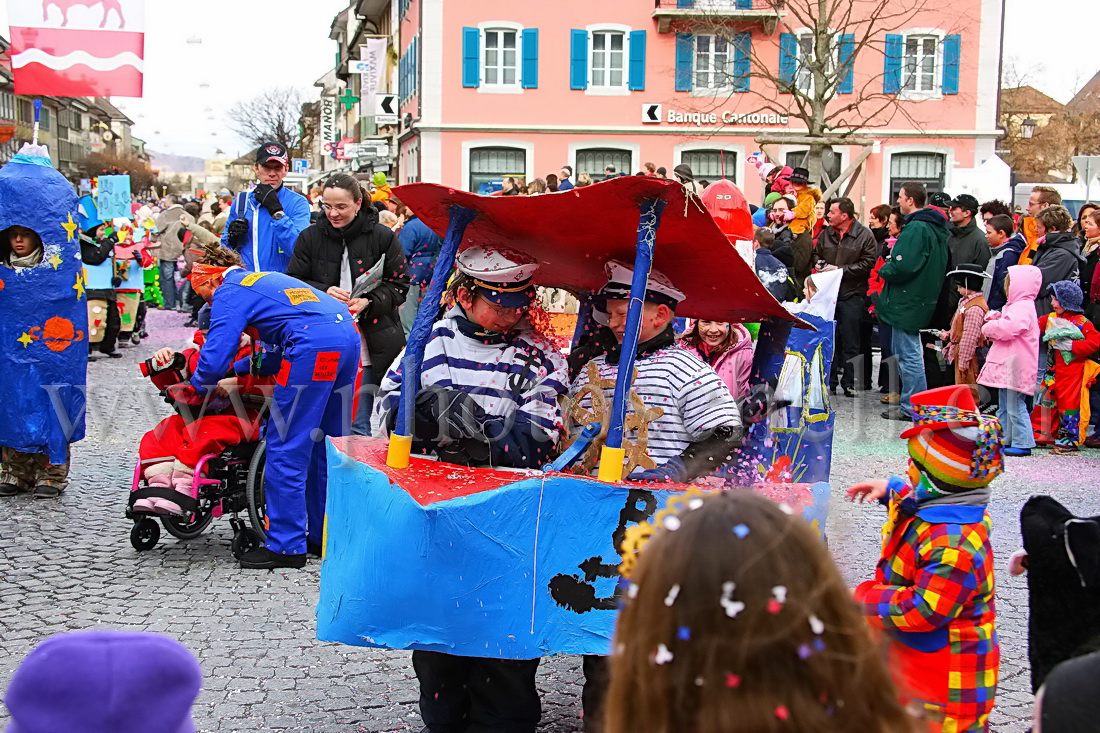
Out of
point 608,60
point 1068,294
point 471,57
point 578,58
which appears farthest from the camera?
point 608,60

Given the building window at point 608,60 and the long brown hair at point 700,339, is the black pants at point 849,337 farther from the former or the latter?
the building window at point 608,60

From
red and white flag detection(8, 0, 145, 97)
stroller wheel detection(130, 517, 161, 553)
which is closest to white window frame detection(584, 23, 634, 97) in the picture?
red and white flag detection(8, 0, 145, 97)

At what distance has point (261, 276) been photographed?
19.1ft

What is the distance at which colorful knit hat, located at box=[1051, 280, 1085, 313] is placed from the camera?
378 inches

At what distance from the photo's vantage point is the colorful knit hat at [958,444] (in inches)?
Result: 125

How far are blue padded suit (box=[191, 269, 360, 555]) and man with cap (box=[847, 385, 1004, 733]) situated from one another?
3.35 meters

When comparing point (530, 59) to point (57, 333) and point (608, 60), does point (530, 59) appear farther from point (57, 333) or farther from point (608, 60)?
point (57, 333)

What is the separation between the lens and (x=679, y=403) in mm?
3852

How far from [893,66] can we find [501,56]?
35.3ft

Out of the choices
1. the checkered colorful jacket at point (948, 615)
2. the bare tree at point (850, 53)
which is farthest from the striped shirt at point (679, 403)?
the bare tree at point (850, 53)

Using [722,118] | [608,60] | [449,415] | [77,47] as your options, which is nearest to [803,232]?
[77,47]

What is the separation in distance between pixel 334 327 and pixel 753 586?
4633mm

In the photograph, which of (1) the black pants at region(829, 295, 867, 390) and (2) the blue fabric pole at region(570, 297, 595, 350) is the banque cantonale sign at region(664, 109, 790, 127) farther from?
(2) the blue fabric pole at region(570, 297, 595, 350)

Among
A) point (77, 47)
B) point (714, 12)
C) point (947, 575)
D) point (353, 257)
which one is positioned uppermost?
point (714, 12)
